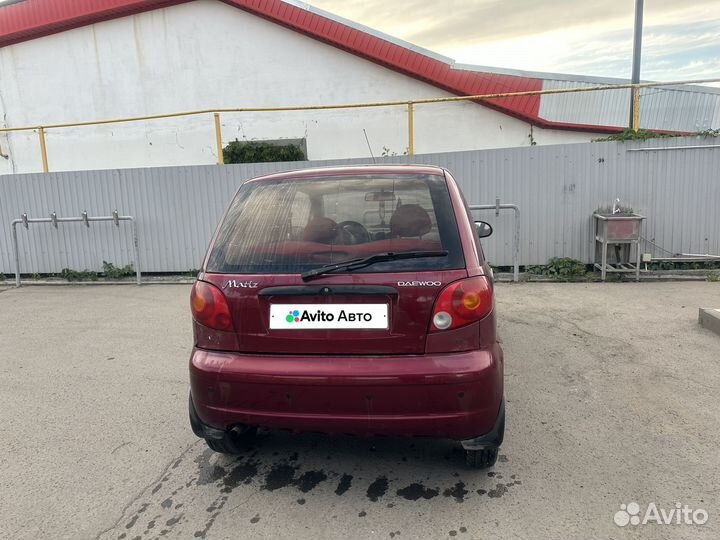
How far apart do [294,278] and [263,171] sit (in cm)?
605

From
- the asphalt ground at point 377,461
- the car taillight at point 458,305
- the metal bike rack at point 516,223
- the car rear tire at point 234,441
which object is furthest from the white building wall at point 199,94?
the car taillight at point 458,305

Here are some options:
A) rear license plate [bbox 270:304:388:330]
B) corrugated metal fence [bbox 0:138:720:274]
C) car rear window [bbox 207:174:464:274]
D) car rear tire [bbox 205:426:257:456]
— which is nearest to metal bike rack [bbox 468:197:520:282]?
corrugated metal fence [bbox 0:138:720:274]

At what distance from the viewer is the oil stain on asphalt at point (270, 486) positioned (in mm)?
2424

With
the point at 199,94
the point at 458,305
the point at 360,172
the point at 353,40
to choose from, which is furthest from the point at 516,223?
the point at 199,94

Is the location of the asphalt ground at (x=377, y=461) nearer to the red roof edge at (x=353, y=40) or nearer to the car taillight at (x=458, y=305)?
the car taillight at (x=458, y=305)

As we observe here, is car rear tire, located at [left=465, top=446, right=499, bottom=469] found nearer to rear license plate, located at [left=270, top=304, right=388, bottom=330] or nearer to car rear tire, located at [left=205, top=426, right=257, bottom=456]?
rear license plate, located at [left=270, top=304, right=388, bottom=330]

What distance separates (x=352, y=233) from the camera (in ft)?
8.66

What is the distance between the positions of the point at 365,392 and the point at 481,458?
32.6 inches

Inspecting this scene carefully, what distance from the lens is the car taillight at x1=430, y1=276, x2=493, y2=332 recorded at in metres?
2.32

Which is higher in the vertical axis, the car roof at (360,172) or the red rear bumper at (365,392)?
the car roof at (360,172)

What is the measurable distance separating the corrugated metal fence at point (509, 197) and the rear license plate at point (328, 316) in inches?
214

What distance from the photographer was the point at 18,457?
3.06 m

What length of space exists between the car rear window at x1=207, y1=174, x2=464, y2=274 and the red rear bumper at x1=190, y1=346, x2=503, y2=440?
43 centimetres

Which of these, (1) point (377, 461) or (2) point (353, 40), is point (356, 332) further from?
(2) point (353, 40)
